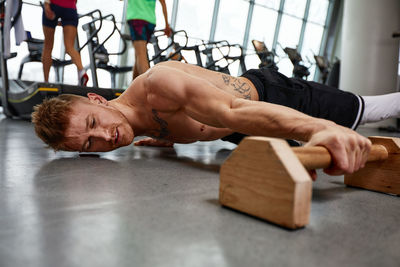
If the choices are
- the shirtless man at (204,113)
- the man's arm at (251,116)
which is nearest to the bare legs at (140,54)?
the shirtless man at (204,113)

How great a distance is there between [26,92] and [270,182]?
362 centimetres

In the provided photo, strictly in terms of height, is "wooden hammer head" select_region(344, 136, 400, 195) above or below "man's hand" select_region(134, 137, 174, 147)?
above

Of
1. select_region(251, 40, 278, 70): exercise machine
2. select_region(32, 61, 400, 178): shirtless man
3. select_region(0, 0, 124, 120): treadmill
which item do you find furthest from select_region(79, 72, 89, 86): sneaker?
select_region(251, 40, 278, 70): exercise machine

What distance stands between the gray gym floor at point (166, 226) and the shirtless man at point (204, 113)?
0.19 metres

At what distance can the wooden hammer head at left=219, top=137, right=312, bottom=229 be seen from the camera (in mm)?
742

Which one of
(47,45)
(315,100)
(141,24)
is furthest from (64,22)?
(315,100)

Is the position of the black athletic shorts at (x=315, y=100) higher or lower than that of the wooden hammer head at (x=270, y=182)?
higher

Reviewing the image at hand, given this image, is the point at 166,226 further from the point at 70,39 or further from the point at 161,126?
the point at 70,39

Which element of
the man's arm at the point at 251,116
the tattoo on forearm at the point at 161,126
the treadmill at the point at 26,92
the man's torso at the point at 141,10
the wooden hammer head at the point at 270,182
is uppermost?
the man's torso at the point at 141,10

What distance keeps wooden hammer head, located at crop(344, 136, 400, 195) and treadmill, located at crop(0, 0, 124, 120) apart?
3030 millimetres

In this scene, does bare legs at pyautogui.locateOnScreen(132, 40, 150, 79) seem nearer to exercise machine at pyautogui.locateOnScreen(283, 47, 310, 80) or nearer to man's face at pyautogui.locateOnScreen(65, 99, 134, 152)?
man's face at pyautogui.locateOnScreen(65, 99, 134, 152)

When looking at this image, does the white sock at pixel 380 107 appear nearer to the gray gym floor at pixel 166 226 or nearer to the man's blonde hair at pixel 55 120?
the gray gym floor at pixel 166 226

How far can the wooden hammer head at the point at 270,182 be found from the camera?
74cm

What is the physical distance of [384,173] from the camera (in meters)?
1.18
